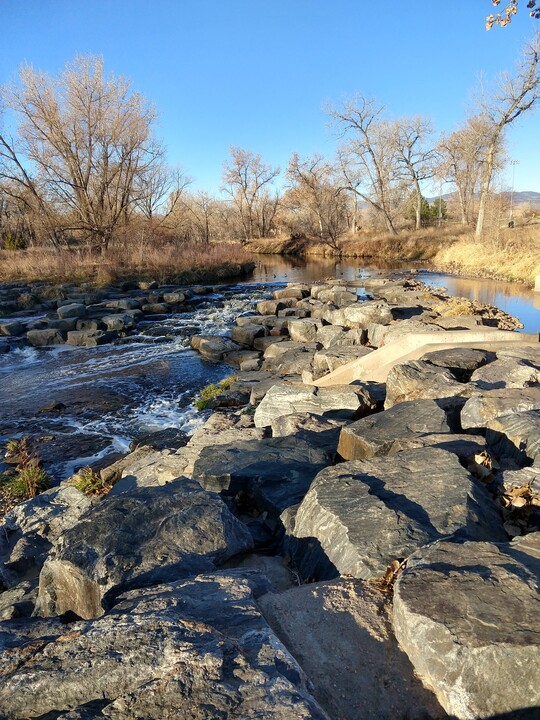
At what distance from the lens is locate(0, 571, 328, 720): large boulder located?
4.53ft

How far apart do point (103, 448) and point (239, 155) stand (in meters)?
53.6

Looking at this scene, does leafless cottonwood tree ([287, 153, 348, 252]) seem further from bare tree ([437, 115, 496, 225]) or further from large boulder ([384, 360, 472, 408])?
large boulder ([384, 360, 472, 408])

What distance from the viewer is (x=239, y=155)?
54.2 meters

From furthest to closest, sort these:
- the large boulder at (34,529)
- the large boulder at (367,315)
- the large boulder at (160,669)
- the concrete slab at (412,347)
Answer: the large boulder at (367,315)
the concrete slab at (412,347)
the large boulder at (34,529)
the large boulder at (160,669)

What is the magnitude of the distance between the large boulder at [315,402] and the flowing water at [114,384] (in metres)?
1.70

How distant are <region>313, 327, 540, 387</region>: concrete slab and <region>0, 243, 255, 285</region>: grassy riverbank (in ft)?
57.3

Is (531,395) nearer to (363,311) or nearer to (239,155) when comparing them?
(363,311)

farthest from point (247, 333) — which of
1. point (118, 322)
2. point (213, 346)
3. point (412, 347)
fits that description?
point (412, 347)

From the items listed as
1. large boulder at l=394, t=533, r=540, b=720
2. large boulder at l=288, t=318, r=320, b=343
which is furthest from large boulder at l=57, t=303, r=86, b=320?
large boulder at l=394, t=533, r=540, b=720

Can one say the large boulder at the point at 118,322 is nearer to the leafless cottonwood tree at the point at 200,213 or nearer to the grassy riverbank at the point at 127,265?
the grassy riverbank at the point at 127,265

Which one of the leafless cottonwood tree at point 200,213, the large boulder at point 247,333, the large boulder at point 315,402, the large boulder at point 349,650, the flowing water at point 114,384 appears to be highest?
the leafless cottonwood tree at point 200,213

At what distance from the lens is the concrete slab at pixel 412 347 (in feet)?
22.4

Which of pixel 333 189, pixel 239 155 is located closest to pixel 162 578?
pixel 333 189

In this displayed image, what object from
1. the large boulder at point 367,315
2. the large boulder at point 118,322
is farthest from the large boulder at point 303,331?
the large boulder at point 118,322
